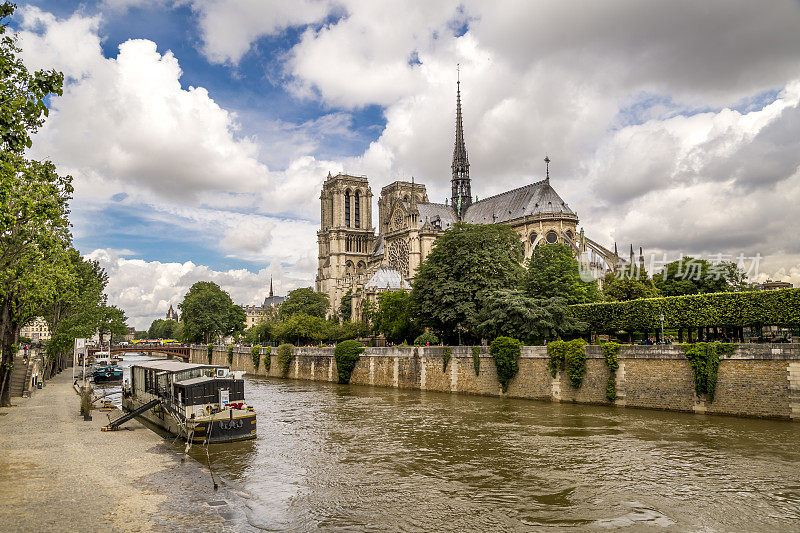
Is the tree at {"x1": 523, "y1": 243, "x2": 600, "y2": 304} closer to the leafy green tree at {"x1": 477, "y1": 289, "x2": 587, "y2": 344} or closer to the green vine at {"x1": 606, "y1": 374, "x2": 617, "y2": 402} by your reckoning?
the leafy green tree at {"x1": 477, "y1": 289, "x2": 587, "y2": 344}

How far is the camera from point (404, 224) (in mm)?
95312

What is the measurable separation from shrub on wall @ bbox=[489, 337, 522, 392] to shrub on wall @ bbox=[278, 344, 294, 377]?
29419mm

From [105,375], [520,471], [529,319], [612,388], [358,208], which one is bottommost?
[105,375]

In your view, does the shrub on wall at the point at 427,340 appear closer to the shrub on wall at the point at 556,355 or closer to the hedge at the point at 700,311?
the hedge at the point at 700,311

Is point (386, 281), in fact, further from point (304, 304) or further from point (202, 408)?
point (202, 408)

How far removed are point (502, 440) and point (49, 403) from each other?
22989 millimetres

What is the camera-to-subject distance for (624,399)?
101 ft

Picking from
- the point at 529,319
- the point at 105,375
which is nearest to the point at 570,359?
the point at 529,319

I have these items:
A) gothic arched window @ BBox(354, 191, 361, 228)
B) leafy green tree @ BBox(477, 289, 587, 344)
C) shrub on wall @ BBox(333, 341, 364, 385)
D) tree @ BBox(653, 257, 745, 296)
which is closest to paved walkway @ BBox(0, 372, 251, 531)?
leafy green tree @ BBox(477, 289, 587, 344)

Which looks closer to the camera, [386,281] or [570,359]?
[570,359]

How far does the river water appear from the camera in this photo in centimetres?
1381

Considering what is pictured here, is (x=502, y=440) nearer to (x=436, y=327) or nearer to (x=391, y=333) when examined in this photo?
(x=436, y=327)

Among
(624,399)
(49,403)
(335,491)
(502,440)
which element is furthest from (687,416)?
(49,403)

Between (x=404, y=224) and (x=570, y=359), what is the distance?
6402 centimetres
